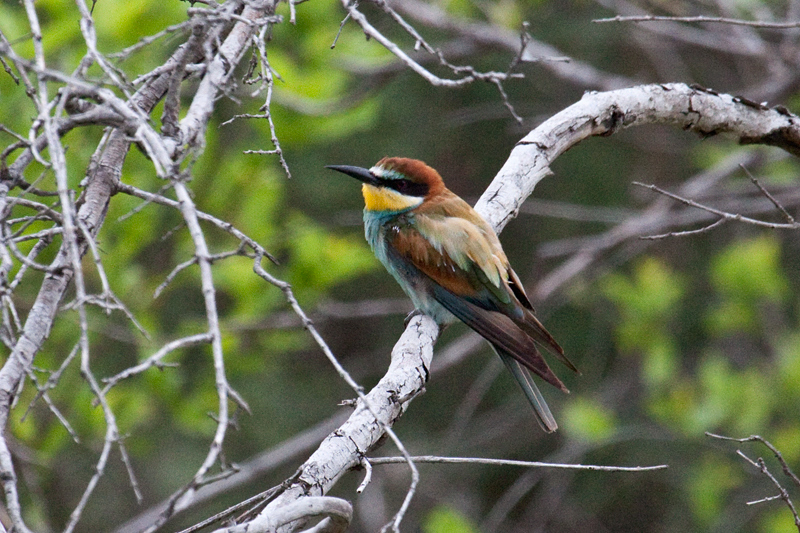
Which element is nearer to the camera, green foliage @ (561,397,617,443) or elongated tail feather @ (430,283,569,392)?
elongated tail feather @ (430,283,569,392)

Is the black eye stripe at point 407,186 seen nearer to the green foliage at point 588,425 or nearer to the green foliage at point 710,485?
the green foliage at point 588,425

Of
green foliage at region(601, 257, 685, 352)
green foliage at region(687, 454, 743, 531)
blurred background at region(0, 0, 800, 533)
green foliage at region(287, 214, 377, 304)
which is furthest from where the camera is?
green foliage at region(687, 454, 743, 531)

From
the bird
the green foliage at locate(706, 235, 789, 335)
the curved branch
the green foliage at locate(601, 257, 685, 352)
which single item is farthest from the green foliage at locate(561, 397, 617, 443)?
→ the curved branch

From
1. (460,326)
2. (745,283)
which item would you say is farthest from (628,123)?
(460,326)

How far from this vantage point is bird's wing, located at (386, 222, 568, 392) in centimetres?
276

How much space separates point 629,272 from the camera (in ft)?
21.0

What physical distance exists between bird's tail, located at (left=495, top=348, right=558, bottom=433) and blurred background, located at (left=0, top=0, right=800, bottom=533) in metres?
0.65

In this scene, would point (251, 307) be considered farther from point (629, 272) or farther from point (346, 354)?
point (629, 272)

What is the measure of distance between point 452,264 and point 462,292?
108mm

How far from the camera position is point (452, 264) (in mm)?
2982

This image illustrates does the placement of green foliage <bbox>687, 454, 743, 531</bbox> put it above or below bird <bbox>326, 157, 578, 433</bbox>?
below

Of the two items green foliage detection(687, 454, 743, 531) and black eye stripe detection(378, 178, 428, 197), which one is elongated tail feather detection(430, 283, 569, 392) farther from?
green foliage detection(687, 454, 743, 531)

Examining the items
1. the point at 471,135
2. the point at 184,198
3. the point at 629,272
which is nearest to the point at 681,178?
the point at 629,272

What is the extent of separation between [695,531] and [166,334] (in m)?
3.98
